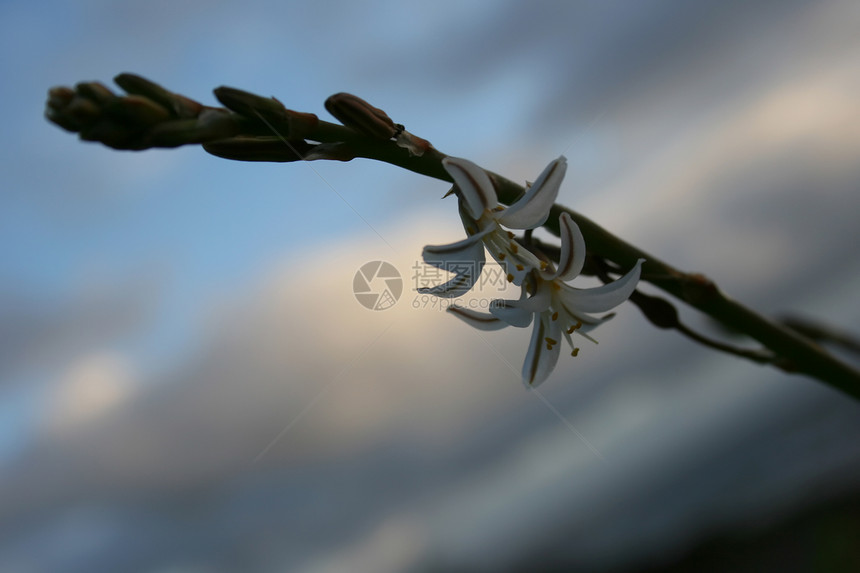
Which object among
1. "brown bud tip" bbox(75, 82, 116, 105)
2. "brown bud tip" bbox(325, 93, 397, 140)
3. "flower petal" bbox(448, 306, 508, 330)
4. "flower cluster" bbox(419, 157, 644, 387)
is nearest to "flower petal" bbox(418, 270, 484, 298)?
"flower cluster" bbox(419, 157, 644, 387)

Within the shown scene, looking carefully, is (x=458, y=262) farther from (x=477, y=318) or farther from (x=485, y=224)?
(x=477, y=318)

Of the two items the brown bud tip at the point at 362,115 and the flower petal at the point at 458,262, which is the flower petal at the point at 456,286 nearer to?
the flower petal at the point at 458,262

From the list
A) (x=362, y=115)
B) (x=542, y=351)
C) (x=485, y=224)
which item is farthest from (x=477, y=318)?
(x=362, y=115)

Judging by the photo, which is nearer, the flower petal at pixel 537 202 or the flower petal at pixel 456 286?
the flower petal at pixel 537 202

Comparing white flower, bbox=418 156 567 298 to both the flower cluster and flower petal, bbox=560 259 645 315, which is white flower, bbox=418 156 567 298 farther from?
flower petal, bbox=560 259 645 315

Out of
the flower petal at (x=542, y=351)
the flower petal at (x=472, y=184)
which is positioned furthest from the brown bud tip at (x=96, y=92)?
the flower petal at (x=542, y=351)

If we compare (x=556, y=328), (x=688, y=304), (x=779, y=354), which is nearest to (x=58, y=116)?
(x=556, y=328)

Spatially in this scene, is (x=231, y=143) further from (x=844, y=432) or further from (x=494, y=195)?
(x=844, y=432)
